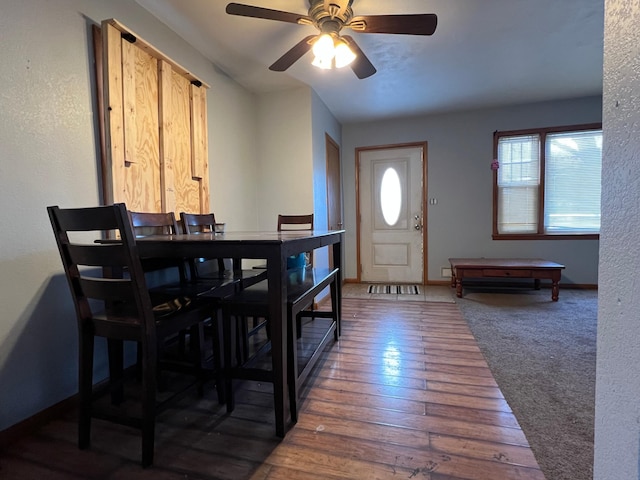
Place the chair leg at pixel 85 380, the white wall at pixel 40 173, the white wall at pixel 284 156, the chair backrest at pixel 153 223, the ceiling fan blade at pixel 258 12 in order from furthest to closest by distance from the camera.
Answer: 1. the white wall at pixel 284 156
2. the chair backrest at pixel 153 223
3. the ceiling fan blade at pixel 258 12
4. the white wall at pixel 40 173
5. the chair leg at pixel 85 380

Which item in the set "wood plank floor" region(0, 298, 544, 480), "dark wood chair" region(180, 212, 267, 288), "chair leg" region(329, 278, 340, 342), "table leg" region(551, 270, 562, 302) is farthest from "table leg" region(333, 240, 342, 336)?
"table leg" region(551, 270, 562, 302)

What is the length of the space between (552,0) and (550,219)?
2.90m

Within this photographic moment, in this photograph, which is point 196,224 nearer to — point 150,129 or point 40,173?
point 150,129

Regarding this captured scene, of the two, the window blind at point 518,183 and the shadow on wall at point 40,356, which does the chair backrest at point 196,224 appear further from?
the window blind at point 518,183

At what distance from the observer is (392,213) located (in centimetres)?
466

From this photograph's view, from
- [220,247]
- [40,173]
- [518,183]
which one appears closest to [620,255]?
[220,247]

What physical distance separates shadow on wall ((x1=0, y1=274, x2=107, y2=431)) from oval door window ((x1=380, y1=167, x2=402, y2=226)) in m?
3.91

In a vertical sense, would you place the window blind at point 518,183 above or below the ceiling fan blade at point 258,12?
below

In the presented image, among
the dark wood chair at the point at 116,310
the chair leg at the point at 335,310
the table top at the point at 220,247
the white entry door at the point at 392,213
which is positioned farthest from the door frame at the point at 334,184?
the dark wood chair at the point at 116,310

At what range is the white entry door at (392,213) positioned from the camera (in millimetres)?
4559

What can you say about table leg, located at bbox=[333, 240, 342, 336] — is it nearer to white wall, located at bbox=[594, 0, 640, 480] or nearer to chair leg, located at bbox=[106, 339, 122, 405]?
chair leg, located at bbox=[106, 339, 122, 405]

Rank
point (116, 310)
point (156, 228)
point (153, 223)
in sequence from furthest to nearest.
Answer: point (156, 228)
point (153, 223)
point (116, 310)

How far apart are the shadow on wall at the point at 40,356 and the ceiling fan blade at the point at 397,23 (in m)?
2.18

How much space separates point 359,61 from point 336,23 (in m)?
0.32
